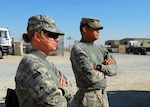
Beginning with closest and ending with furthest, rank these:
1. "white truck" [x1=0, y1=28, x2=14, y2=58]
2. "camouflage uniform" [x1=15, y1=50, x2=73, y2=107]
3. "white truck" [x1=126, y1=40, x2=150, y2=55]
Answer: "camouflage uniform" [x1=15, y1=50, x2=73, y2=107] < "white truck" [x1=0, y1=28, x2=14, y2=58] < "white truck" [x1=126, y1=40, x2=150, y2=55]

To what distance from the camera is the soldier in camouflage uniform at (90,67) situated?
3684mm

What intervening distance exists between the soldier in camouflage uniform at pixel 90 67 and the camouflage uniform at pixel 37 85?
4.43 ft

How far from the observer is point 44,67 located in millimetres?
2262

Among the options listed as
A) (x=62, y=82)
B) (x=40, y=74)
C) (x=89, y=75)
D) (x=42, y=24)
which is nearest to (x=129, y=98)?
(x=89, y=75)

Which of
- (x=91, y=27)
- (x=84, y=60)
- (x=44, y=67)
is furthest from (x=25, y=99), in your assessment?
(x=91, y=27)

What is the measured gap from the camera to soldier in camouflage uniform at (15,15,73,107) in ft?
7.09

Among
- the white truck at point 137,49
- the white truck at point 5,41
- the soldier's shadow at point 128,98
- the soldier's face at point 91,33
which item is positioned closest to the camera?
the soldier's face at point 91,33

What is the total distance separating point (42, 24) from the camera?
2.40 meters

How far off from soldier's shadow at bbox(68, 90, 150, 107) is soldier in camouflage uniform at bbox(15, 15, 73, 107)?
525 cm

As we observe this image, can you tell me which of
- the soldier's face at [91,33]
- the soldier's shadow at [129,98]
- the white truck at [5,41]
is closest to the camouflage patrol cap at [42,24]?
the soldier's face at [91,33]

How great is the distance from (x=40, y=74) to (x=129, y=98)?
688 cm

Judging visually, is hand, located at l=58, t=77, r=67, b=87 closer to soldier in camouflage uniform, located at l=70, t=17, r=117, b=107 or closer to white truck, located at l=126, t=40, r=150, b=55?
soldier in camouflage uniform, located at l=70, t=17, r=117, b=107

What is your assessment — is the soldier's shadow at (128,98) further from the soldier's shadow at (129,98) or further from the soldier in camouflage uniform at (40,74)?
the soldier in camouflage uniform at (40,74)

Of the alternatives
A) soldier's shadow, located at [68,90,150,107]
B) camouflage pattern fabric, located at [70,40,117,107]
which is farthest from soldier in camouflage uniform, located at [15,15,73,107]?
soldier's shadow, located at [68,90,150,107]
